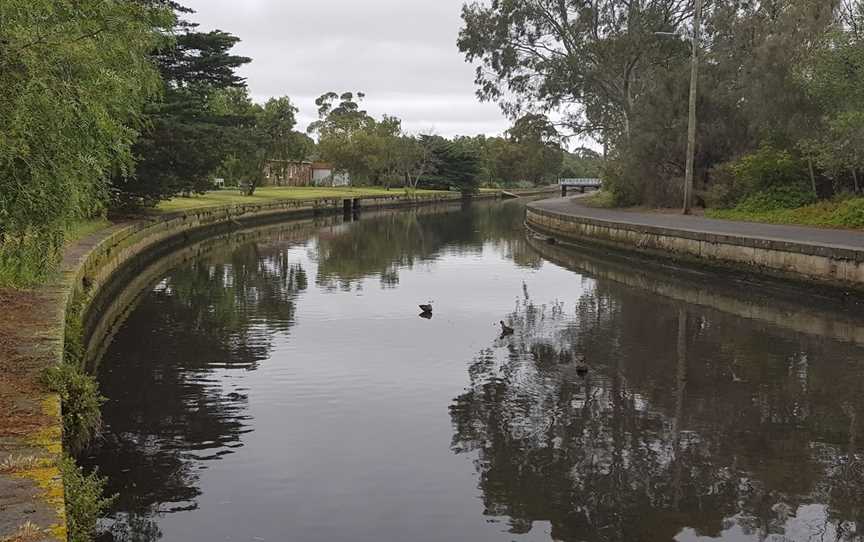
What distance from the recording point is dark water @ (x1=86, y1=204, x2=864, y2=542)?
26.3 feet

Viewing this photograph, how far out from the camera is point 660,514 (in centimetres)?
803

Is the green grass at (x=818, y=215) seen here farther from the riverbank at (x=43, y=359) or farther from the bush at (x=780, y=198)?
the riverbank at (x=43, y=359)

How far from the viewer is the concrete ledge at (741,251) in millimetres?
19812

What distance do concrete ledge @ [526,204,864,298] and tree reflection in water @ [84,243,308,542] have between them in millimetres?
12809

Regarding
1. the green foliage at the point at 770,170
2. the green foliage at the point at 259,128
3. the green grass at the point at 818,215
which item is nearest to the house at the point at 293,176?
the green foliage at the point at 259,128

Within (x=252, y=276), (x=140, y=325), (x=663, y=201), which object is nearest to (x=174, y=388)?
(x=140, y=325)

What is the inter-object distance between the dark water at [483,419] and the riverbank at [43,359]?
1.18m

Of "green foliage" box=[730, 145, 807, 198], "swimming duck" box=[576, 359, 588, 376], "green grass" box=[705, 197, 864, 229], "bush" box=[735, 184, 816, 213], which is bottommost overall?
"swimming duck" box=[576, 359, 588, 376]

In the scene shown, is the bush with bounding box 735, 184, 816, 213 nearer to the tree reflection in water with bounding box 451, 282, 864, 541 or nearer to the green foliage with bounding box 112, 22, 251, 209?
the tree reflection in water with bounding box 451, 282, 864, 541

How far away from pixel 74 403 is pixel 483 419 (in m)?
5.17

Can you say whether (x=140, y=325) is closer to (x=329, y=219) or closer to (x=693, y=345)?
(x=693, y=345)

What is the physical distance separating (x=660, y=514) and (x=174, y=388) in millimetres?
7743

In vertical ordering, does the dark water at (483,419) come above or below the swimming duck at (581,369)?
below

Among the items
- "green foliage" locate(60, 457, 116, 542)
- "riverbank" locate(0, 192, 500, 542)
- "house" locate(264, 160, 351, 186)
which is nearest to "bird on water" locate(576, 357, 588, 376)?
"riverbank" locate(0, 192, 500, 542)
